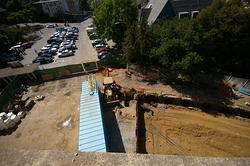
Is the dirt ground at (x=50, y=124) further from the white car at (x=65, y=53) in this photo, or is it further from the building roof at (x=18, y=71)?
the white car at (x=65, y=53)

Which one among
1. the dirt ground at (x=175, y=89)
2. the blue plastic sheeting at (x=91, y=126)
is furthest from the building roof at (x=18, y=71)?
the dirt ground at (x=175, y=89)

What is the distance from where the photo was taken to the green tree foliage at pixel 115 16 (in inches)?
1080

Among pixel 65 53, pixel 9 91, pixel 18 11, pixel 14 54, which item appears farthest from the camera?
pixel 18 11

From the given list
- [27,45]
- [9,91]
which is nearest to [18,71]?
[9,91]

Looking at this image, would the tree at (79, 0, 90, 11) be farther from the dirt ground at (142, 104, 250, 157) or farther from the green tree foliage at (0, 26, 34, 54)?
the dirt ground at (142, 104, 250, 157)

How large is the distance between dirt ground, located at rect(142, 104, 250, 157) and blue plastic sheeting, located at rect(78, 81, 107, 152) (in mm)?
5469

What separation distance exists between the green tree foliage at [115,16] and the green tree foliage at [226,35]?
12393mm

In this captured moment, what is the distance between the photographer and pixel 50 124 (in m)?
17.5

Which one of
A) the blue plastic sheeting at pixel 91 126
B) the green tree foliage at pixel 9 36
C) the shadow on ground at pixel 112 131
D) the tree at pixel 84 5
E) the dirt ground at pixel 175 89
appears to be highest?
the tree at pixel 84 5

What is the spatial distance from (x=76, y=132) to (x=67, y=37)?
33932 millimetres

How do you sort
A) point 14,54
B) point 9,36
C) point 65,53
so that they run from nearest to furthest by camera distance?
point 65,53 < point 14,54 < point 9,36

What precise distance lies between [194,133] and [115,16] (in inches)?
927

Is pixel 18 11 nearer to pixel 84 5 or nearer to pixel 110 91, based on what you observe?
pixel 84 5

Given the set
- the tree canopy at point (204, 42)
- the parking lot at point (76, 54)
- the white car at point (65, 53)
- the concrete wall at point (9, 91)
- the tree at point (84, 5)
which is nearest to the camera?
the tree canopy at point (204, 42)
